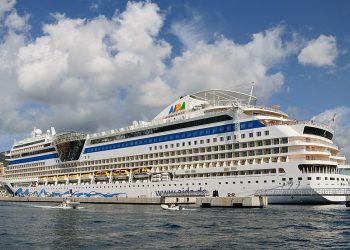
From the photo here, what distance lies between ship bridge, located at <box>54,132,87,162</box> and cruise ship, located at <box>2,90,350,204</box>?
0.85 ft

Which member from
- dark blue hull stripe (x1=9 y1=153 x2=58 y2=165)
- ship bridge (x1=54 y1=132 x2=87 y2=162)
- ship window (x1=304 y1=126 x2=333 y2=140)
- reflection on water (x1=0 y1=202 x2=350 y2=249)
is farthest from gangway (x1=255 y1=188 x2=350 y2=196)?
dark blue hull stripe (x1=9 y1=153 x2=58 y2=165)

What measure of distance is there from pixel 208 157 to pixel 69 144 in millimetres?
46107

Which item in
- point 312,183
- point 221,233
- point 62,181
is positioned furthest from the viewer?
point 62,181

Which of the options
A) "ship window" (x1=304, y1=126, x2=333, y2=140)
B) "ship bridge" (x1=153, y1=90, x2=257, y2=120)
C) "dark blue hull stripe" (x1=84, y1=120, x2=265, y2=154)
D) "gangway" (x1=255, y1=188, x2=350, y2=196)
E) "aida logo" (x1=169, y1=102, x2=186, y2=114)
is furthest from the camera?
"aida logo" (x1=169, y1=102, x2=186, y2=114)

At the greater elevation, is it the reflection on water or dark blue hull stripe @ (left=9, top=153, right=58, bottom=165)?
dark blue hull stripe @ (left=9, top=153, right=58, bottom=165)

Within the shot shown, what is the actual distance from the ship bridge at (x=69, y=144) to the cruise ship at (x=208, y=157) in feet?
0.85

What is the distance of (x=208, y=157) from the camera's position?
73375mm

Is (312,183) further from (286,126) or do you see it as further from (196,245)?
(196,245)

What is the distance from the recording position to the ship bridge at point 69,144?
10331 cm

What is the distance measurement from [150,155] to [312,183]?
117ft

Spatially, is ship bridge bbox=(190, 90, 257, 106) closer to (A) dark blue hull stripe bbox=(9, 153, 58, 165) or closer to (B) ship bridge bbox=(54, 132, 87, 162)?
(B) ship bridge bbox=(54, 132, 87, 162)

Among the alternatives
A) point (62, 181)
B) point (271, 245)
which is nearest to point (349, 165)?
point (271, 245)

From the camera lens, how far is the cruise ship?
Answer: 61.8 metres

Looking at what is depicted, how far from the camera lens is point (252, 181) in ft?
211
